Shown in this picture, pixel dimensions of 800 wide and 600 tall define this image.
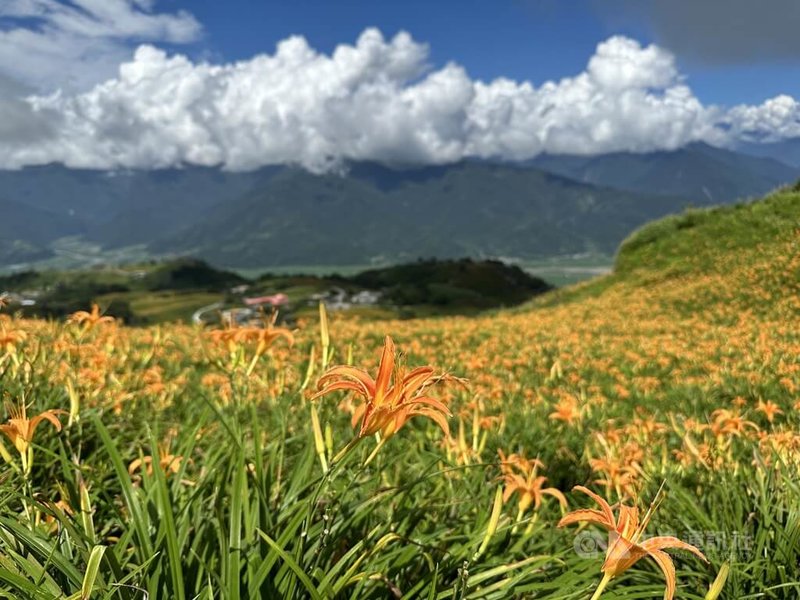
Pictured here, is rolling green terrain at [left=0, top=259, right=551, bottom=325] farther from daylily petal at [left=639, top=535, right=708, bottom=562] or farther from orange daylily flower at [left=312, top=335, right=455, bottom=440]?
daylily petal at [left=639, top=535, right=708, bottom=562]

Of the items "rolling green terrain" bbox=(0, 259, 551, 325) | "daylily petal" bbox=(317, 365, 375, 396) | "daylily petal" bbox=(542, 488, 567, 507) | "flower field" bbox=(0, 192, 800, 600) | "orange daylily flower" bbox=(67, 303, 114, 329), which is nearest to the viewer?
"daylily petal" bbox=(317, 365, 375, 396)

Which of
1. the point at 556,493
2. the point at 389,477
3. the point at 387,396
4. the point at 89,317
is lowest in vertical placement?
the point at 389,477

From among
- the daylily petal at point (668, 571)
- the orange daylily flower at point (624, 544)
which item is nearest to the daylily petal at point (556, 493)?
the orange daylily flower at point (624, 544)

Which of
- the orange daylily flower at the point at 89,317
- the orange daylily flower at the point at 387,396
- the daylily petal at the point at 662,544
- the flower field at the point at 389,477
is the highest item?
the orange daylily flower at the point at 89,317

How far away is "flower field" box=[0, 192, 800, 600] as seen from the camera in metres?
1.80

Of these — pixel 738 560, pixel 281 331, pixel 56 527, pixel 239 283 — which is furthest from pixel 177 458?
pixel 239 283

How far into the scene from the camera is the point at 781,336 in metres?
8.41

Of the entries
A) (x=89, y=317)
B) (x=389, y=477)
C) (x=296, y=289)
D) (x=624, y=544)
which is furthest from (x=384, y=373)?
(x=296, y=289)

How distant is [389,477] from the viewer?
11.9 ft

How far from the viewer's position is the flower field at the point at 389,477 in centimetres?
180

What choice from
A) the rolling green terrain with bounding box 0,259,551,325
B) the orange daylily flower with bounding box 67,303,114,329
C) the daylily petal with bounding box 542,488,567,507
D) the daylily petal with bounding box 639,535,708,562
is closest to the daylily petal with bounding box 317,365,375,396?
the daylily petal with bounding box 639,535,708,562

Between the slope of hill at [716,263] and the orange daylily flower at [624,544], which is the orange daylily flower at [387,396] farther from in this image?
the slope of hill at [716,263]

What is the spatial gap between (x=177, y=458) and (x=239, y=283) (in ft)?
614

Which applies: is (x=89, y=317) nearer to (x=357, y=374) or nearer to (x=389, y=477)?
(x=389, y=477)
